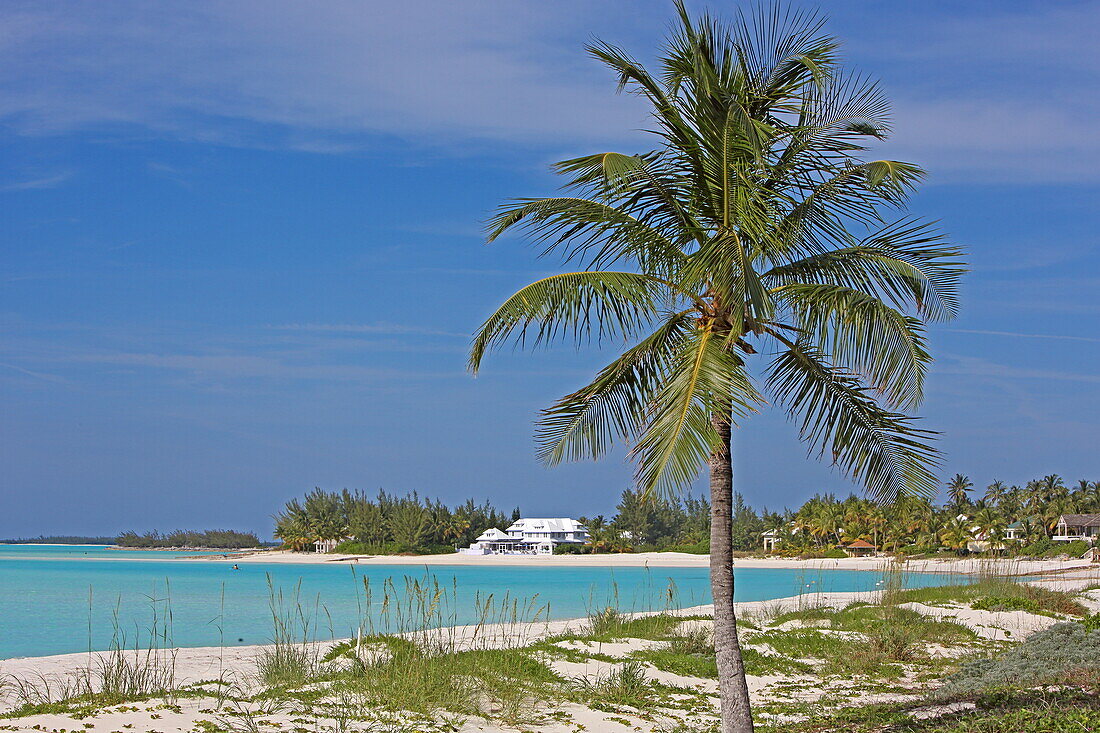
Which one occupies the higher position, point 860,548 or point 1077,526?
point 1077,526

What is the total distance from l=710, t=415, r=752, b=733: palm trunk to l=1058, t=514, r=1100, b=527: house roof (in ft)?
231

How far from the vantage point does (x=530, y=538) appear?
87.3 m

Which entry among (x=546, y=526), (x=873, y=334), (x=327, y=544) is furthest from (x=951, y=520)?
(x=873, y=334)

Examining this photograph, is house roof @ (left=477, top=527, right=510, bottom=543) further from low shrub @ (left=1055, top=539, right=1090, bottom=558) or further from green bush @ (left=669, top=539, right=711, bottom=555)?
low shrub @ (left=1055, top=539, right=1090, bottom=558)

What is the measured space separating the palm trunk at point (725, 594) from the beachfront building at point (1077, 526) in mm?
68781

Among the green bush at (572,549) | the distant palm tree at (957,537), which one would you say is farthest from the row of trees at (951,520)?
the green bush at (572,549)

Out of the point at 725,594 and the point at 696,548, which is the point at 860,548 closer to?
the point at 696,548

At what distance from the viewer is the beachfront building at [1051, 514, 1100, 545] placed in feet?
219

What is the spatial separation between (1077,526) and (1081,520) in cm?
51

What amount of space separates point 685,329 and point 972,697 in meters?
4.71

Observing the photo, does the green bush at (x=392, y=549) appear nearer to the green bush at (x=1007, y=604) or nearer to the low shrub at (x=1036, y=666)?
the green bush at (x=1007, y=604)

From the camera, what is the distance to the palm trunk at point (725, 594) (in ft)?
22.1

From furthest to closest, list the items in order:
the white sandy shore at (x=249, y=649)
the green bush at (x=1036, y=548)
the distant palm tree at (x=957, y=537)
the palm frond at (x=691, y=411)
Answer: the distant palm tree at (x=957, y=537) < the green bush at (x=1036, y=548) < the white sandy shore at (x=249, y=649) < the palm frond at (x=691, y=411)

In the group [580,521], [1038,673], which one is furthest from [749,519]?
[1038,673]
